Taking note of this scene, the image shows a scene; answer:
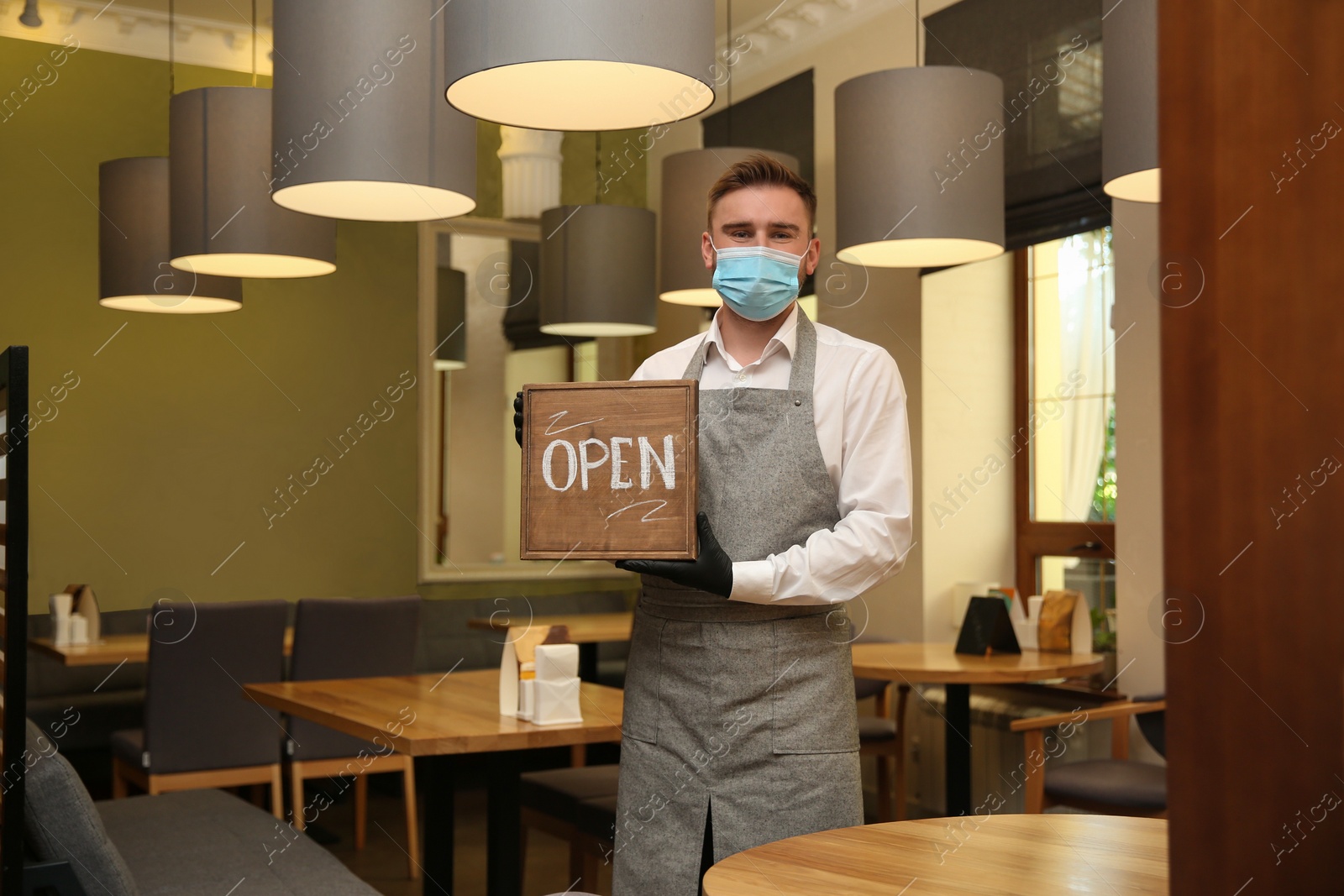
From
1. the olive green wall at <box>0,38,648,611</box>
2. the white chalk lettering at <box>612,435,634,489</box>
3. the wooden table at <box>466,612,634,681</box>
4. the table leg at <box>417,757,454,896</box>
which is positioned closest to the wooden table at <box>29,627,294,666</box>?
the wooden table at <box>466,612,634,681</box>

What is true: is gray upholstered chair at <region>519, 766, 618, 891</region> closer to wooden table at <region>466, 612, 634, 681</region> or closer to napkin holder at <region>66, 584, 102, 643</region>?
wooden table at <region>466, 612, 634, 681</region>

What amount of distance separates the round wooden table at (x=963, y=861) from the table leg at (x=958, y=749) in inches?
97.9

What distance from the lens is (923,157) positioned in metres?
3.34

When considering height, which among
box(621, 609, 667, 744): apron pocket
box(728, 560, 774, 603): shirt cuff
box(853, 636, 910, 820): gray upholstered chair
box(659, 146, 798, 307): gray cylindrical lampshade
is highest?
box(659, 146, 798, 307): gray cylindrical lampshade

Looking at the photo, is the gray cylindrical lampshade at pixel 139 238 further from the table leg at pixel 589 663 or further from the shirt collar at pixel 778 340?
the shirt collar at pixel 778 340

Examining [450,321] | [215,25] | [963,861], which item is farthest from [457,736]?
[215,25]

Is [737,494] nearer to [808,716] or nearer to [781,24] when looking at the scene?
[808,716]

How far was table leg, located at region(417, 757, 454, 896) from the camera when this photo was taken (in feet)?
9.35

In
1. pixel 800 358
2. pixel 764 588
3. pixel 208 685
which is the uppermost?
pixel 800 358

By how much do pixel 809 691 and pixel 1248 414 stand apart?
135 cm

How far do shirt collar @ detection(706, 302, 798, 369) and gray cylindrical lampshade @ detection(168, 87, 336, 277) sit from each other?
73.8 inches

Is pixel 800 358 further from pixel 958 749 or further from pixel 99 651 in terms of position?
pixel 99 651

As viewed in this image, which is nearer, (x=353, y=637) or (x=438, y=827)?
(x=438, y=827)

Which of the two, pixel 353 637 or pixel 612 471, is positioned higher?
pixel 612 471
